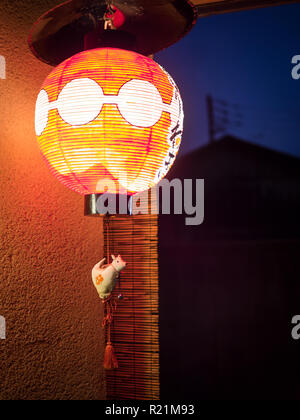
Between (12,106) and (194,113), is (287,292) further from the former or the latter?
(194,113)

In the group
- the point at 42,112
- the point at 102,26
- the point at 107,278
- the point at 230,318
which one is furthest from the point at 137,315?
the point at 230,318

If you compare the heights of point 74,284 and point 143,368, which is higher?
point 74,284

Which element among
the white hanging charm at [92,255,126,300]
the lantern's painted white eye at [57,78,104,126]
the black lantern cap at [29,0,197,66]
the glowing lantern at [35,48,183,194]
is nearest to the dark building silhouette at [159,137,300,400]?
the white hanging charm at [92,255,126,300]

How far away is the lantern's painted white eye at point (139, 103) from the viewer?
144 cm

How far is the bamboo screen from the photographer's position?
266 centimetres

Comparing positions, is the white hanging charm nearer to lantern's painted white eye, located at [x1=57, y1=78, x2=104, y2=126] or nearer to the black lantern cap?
lantern's painted white eye, located at [x1=57, y1=78, x2=104, y2=126]

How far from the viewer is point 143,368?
2.67 meters

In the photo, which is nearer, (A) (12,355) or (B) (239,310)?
(A) (12,355)

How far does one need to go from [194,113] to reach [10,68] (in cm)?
1860

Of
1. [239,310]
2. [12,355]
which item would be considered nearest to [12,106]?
[12,355]

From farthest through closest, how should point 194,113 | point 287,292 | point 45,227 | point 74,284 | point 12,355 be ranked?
point 194,113 → point 287,292 → point 74,284 → point 45,227 → point 12,355

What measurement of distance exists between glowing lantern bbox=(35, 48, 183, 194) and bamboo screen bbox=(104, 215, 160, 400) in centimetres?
113

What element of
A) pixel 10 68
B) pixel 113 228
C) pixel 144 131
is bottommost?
pixel 113 228

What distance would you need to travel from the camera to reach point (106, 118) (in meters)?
1.42
